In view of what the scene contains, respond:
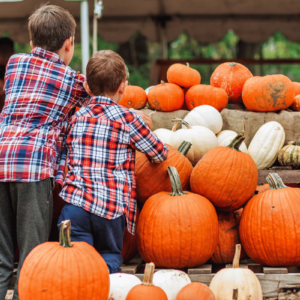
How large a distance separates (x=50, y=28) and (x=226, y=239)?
1659mm

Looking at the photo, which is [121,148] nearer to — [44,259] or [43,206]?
[43,206]

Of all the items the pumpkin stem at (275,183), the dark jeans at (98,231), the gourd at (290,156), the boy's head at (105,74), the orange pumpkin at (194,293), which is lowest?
the orange pumpkin at (194,293)

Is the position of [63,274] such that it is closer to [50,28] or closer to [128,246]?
[128,246]

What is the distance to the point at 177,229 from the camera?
2.05 meters

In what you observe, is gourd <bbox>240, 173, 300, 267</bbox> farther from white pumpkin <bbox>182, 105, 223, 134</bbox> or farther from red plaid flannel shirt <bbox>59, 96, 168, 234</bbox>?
white pumpkin <bbox>182, 105, 223, 134</bbox>

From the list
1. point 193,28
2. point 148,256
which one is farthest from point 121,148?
point 193,28

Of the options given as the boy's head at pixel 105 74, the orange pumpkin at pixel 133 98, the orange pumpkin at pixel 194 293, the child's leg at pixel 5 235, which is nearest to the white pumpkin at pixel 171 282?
the orange pumpkin at pixel 194 293

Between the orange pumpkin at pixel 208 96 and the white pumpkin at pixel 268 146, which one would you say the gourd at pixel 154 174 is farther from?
the orange pumpkin at pixel 208 96

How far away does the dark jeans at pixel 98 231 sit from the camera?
1.89 m

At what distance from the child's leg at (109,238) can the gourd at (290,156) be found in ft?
4.90

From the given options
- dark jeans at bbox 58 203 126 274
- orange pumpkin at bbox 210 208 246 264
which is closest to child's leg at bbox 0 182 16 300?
dark jeans at bbox 58 203 126 274

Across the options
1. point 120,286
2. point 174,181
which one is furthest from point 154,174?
point 120,286

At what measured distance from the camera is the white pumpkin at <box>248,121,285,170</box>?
2.92m

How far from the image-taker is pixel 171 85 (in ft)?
11.4
